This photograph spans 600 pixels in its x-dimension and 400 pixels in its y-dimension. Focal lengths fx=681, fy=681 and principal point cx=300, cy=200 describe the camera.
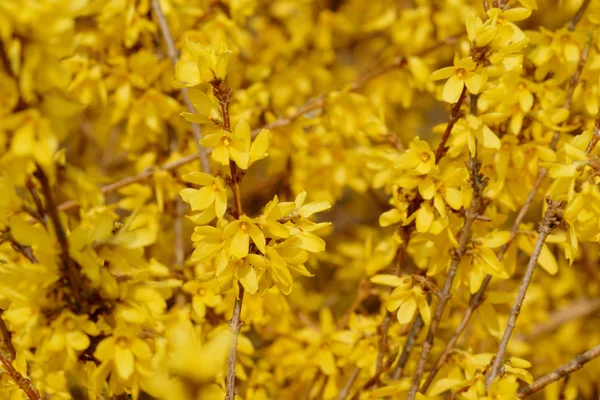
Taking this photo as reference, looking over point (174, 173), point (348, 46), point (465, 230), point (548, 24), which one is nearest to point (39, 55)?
point (465, 230)

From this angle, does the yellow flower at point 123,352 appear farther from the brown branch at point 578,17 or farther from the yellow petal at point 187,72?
the brown branch at point 578,17

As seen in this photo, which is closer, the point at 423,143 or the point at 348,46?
the point at 423,143

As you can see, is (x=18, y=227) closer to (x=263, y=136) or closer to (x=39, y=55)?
(x=39, y=55)

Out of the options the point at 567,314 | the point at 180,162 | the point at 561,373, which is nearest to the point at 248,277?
the point at 561,373

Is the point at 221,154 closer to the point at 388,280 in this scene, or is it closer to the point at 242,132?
the point at 242,132

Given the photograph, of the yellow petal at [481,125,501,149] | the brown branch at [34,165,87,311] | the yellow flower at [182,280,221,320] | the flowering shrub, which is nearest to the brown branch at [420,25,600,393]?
the flowering shrub

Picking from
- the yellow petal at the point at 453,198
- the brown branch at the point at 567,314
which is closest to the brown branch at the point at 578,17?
the yellow petal at the point at 453,198

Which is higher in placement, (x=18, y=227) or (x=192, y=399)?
(x=18, y=227)
